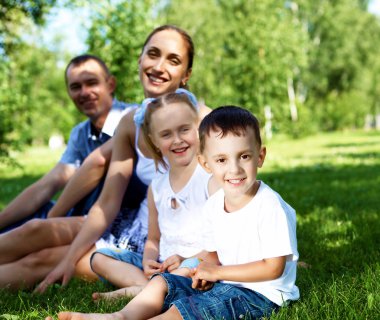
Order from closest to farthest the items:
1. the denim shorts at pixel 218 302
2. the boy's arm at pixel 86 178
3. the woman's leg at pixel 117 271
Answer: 1. the denim shorts at pixel 218 302
2. the woman's leg at pixel 117 271
3. the boy's arm at pixel 86 178

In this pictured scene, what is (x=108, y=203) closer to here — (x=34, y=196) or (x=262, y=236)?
(x=34, y=196)

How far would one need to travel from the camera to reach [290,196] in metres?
7.30

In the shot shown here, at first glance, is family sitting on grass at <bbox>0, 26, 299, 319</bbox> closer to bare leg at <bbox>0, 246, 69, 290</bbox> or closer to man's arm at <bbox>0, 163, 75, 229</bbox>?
bare leg at <bbox>0, 246, 69, 290</bbox>

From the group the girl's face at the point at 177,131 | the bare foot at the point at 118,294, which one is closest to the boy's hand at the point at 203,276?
the bare foot at the point at 118,294

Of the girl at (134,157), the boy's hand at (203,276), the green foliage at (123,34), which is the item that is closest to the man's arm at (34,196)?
the girl at (134,157)

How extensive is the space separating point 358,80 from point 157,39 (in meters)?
42.8

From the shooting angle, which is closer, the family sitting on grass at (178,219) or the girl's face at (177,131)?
the family sitting on grass at (178,219)

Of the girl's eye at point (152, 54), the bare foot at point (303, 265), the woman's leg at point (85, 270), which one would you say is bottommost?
the bare foot at point (303, 265)

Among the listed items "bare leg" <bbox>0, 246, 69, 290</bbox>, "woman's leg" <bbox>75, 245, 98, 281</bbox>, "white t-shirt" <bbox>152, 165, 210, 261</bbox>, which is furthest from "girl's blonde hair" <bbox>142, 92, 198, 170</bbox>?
"bare leg" <bbox>0, 246, 69, 290</bbox>

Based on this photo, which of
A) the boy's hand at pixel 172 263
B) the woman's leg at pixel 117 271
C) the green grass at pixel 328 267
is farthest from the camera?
the woman's leg at pixel 117 271

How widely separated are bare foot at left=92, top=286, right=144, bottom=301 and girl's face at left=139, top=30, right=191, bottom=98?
1485mm

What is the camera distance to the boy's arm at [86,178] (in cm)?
442

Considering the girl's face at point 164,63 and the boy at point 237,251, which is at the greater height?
the girl's face at point 164,63

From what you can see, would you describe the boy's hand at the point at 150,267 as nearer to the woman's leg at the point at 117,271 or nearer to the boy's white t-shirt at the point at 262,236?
the woman's leg at the point at 117,271
